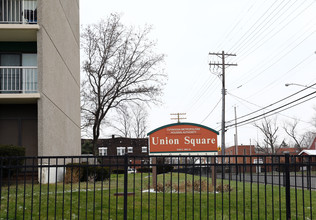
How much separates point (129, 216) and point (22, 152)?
344 inches

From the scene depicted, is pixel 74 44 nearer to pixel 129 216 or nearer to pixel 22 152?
pixel 22 152

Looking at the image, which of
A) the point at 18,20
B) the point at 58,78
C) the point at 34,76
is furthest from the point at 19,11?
the point at 58,78

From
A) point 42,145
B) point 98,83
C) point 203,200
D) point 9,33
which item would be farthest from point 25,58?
point 98,83

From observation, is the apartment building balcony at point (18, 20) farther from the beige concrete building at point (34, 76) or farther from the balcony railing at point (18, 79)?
the balcony railing at point (18, 79)

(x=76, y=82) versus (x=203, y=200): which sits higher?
(x=76, y=82)

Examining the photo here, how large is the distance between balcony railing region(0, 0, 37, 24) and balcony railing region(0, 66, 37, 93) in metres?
2.43

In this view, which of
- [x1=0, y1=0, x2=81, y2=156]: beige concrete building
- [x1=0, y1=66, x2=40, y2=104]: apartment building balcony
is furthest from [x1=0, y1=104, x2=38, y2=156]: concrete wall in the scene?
[x1=0, y1=66, x2=40, y2=104]: apartment building balcony

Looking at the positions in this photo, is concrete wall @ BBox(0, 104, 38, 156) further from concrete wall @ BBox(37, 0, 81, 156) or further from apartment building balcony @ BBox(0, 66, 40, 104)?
concrete wall @ BBox(37, 0, 81, 156)

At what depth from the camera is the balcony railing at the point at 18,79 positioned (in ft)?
63.4

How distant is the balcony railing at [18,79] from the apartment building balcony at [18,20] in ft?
5.09

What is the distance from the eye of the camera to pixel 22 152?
16781mm

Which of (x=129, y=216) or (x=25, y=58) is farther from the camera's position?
(x=25, y=58)

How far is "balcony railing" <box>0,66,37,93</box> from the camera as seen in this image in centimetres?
1933

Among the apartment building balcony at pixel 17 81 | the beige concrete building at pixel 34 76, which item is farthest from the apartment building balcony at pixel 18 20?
the apartment building balcony at pixel 17 81
